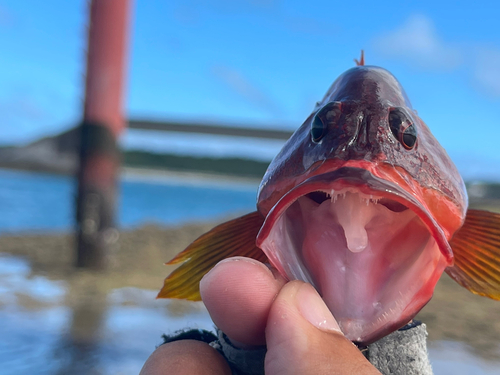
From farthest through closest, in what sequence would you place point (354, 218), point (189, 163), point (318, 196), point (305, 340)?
1. point (189, 163)
2. point (318, 196)
3. point (354, 218)
4. point (305, 340)

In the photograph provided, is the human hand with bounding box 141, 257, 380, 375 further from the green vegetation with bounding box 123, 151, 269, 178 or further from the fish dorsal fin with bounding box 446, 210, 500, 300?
the green vegetation with bounding box 123, 151, 269, 178

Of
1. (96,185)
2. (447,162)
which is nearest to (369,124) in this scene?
(447,162)

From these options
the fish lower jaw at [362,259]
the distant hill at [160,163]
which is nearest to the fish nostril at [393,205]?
the fish lower jaw at [362,259]

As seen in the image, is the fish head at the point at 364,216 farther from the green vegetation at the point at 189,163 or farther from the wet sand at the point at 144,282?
the green vegetation at the point at 189,163

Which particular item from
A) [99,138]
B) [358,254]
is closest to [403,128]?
[358,254]

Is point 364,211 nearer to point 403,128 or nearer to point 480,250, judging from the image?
point 403,128

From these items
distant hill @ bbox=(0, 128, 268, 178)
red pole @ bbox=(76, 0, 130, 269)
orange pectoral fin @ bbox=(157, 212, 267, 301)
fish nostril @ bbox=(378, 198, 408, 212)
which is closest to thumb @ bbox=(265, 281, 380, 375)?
fish nostril @ bbox=(378, 198, 408, 212)
